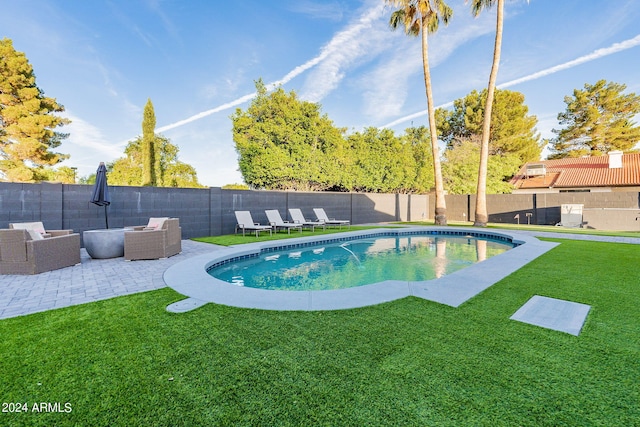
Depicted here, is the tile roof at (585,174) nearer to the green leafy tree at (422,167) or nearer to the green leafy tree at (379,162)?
the green leafy tree at (422,167)

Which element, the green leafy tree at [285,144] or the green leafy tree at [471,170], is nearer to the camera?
the green leafy tree at [285,144]

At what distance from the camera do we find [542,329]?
2.79 meters

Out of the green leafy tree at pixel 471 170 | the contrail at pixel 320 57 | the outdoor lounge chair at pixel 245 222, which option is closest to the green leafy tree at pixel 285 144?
the contrail at pixel 320 57

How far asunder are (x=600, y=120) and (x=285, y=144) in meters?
27.7

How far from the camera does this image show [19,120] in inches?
640

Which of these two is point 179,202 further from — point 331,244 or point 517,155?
point 517,155

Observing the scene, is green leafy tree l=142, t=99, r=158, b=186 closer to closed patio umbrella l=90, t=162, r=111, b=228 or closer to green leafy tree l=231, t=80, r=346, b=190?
green leafy tree l=231, t=80, r=346, b=190

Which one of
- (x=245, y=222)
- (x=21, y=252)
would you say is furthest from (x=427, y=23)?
(x=21, y=252)

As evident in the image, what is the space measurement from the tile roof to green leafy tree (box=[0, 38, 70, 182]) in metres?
32.7

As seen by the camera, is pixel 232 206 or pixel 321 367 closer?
pixel 321 367

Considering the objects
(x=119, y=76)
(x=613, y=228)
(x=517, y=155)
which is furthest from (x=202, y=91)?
(x=517, y=155)

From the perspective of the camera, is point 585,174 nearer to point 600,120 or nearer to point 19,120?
point 600,120

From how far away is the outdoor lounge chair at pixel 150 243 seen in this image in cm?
609

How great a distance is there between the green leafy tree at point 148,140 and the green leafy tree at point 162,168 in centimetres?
368
